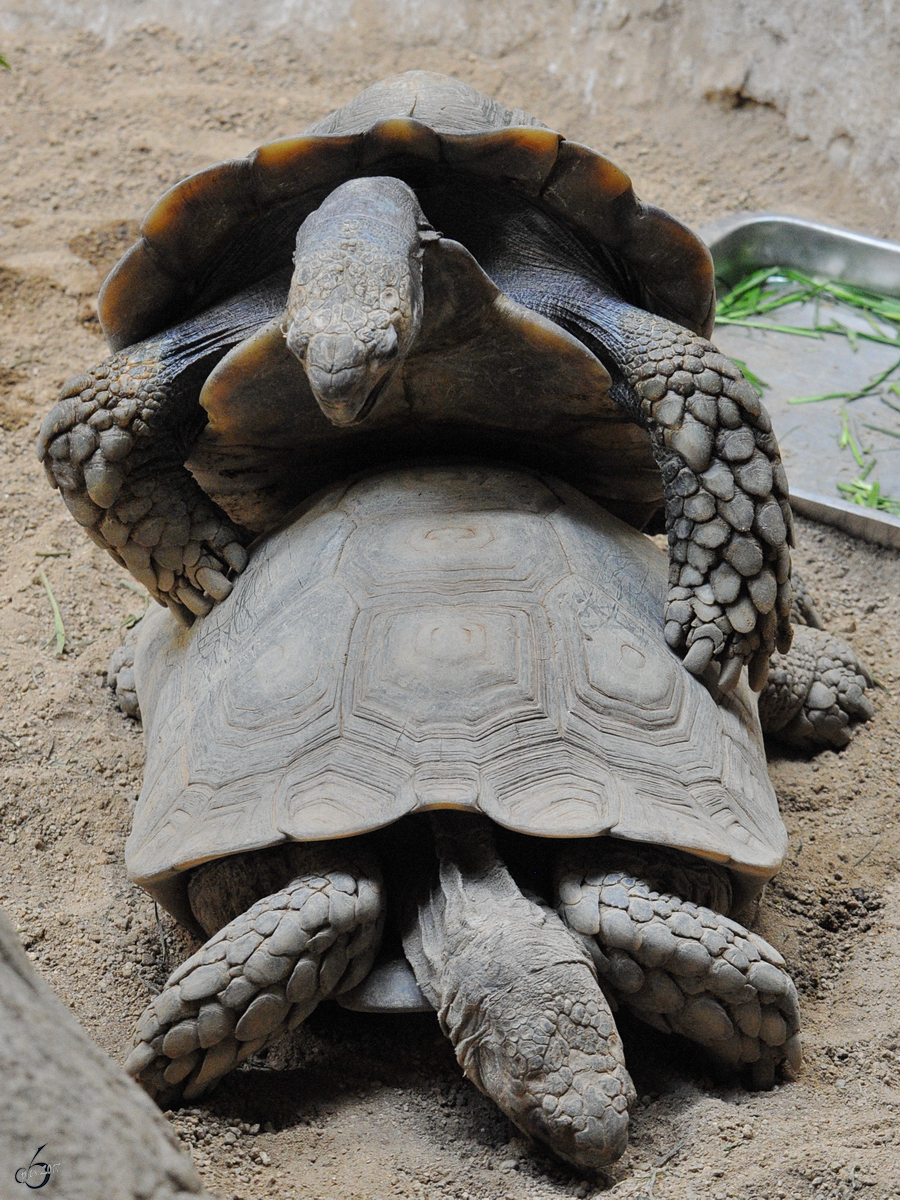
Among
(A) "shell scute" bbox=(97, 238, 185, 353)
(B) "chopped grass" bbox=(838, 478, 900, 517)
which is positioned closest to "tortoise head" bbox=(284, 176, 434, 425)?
(A) "shell scute" bbox=(97, 238, 185, 353)

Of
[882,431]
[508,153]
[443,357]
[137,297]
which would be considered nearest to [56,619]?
[137,297]

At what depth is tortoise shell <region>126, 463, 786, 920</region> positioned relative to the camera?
2488 mm

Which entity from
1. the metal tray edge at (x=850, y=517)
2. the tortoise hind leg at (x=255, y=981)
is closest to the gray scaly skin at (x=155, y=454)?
the tortoise hind leg at (x=255, y=981)

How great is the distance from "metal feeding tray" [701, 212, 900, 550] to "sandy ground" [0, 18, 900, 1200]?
24cm

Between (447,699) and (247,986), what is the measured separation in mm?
687

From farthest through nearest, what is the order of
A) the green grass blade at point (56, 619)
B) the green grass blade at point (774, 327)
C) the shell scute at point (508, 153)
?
the green grass blade at point (774, 327), the green grass blade at point (56, 619), the shell scute at point (508, 153)

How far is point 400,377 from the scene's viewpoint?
2.97 m

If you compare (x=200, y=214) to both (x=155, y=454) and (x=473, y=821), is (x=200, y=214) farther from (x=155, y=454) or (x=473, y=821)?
(x=473, y=821)

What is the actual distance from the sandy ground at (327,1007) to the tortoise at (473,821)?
0.15 metres

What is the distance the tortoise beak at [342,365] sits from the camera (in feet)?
7.72

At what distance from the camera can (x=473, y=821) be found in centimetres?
255

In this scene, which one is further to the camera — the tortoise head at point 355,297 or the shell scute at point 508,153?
the shell scute at point 508,153

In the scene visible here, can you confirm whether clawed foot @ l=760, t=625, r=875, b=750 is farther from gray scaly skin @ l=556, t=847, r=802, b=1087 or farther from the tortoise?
gray scaly skin @ l=556, t=847, r=802, b=1087

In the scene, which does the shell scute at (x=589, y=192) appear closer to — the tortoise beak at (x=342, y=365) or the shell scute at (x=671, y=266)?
the shell scute at (x=671, y=266)
